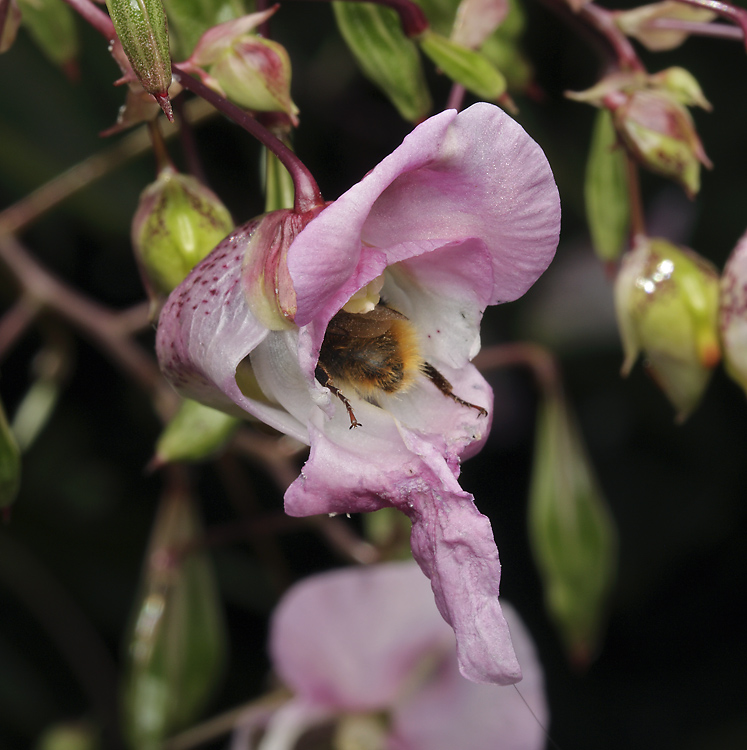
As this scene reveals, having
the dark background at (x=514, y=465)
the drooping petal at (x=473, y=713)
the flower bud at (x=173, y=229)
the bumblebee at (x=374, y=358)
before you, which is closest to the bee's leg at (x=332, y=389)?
the bumblebee at (x=374, y=358)

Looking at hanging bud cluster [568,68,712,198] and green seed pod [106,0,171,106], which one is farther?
hanging bud cluster [568,68,712,198]

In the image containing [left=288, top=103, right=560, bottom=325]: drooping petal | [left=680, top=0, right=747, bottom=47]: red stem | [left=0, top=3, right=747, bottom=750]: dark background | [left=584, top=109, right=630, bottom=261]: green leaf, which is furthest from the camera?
[left=0, top=3, right=747, bottom=750]: dark background

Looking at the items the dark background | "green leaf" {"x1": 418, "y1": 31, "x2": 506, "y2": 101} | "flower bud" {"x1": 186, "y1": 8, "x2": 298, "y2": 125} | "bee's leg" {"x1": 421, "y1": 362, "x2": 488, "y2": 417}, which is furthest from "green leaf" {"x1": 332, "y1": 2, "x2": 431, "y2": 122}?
the dark background

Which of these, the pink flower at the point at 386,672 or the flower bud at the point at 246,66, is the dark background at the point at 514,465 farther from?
the flower bud at the point at 246,66

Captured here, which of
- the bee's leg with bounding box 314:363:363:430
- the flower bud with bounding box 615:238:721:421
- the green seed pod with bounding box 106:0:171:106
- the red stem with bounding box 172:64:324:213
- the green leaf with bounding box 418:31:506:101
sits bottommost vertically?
the flower bud with bounding box 615:238:721:421

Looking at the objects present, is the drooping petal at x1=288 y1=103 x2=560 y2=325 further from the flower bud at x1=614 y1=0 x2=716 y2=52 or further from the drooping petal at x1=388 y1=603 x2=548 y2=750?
the drooping petal at x1=388 y1=603 x2=548 y2=750

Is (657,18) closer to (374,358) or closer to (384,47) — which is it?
(384,47)

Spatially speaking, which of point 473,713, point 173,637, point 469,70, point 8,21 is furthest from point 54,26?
point 473,713
